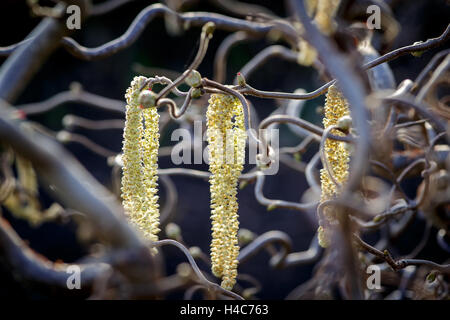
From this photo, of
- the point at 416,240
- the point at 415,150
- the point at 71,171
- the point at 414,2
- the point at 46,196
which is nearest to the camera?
the point at 71,171

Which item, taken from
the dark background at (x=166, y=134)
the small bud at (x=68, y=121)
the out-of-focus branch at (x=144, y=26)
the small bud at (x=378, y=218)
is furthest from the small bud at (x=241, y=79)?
the dark background at (x=166, y=134)

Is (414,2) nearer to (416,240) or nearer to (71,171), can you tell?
(416,240)

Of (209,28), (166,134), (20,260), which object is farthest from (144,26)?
(166,134)

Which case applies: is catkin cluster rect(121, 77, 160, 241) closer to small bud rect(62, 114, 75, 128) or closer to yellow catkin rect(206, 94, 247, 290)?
yellow catkin rect(206, 94, 247, 290)

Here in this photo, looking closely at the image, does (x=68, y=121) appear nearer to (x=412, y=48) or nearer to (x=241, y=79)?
(x=241, y=79)

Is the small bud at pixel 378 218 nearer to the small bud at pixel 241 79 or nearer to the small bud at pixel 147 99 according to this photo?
the small bud at pixel 241 79
